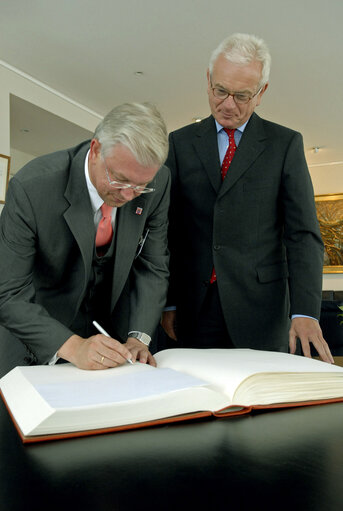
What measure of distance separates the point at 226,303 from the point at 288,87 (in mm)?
5473

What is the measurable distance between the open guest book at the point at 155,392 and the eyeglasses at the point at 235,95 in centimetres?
95

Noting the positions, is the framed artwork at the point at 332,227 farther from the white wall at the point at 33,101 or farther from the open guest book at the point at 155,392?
the open guest book at the point at 155,392

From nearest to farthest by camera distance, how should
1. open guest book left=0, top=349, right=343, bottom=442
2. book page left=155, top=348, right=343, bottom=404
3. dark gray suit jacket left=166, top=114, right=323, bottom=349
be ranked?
open guest book left=0, top=349, right=343, bottom=442 → book page left=155, top=348, right=343, bottom=404 → dark gray suit jacket left=166, top=114, right=323, bottom=349

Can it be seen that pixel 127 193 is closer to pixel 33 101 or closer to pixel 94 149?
pixel 94 149

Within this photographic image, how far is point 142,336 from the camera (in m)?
1.55

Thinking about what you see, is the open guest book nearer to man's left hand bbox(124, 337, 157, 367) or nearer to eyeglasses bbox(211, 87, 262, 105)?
man's left hand bbox(124, 337, 157, 367)

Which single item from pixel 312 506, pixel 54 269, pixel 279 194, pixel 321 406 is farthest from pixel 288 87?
pixel 312 506

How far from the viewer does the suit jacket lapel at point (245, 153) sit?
183 cm

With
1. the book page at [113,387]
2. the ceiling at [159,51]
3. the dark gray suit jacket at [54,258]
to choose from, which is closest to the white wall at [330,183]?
the ceiling at [159,51]

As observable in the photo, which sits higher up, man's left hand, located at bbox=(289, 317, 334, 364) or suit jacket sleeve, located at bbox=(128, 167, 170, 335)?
suit jacket sleeve, located at bbox=(128, 167, 170, 335)

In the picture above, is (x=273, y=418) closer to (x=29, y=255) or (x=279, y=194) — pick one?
(x=29, y=255)

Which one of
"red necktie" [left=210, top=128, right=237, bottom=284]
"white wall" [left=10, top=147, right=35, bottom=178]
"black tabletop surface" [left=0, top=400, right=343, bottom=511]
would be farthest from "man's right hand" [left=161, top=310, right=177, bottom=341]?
"white wall" [left=10, top=147, right=35, bottom=178]

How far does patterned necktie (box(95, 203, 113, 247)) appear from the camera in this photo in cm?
155

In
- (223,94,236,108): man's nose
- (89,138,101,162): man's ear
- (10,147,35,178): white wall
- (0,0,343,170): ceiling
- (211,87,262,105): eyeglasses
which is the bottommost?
(89,138,101,162): man's ear
